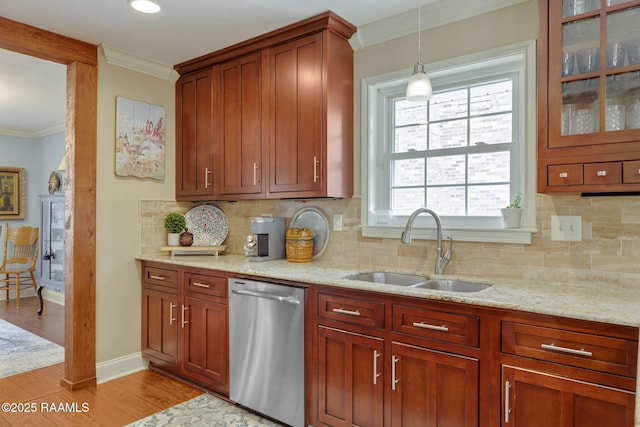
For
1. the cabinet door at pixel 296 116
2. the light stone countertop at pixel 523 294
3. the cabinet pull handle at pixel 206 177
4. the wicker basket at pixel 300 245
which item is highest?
the cabinet door at pixel 296 116

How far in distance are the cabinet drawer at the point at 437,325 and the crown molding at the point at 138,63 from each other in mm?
2761

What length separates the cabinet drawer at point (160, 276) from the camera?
3.12 meters

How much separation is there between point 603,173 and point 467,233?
0.79 metres

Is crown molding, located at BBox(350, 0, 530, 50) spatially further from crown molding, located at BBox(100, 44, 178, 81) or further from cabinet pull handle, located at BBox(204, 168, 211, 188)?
crown molding, located at BBox(100, 44, 178, 81)

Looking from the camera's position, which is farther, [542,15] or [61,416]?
[61,416]

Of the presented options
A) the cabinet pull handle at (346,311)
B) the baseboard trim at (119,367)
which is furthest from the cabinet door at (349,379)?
the baseboard trim at (119,367)

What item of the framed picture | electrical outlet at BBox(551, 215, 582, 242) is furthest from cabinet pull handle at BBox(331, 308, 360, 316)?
the framed picture

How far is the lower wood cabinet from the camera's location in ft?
9.17

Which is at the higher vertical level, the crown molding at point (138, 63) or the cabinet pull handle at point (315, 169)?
the crown molding at point (138, 63)

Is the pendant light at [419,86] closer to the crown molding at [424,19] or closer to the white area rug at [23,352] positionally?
the crown molding at [424,19]

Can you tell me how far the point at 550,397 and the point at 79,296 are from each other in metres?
2.96

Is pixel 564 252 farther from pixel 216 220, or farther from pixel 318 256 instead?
pixel 216 220

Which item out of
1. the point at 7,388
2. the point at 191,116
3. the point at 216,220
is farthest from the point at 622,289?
the point at 7,388

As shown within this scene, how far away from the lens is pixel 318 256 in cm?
304
